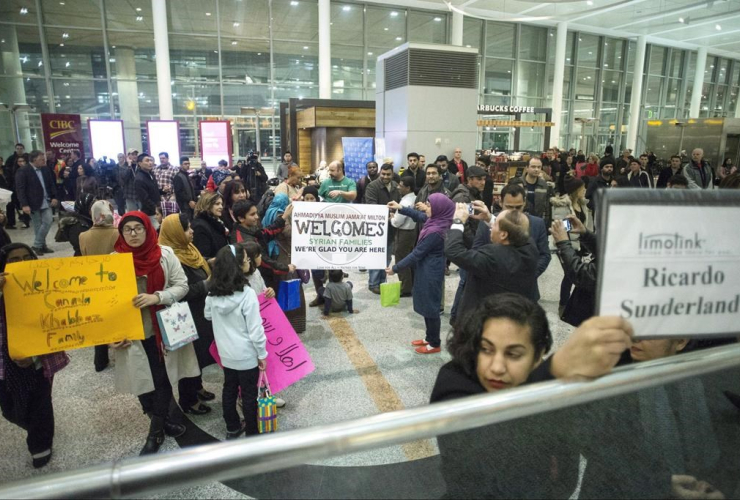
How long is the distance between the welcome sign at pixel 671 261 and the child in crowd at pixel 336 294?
4.93m

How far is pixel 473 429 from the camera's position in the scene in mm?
1043

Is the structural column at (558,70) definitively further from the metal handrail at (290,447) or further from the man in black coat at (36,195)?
the metal handrail at (290,447)

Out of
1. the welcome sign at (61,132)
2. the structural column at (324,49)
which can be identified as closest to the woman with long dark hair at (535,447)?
the welcome sign at (61,132)

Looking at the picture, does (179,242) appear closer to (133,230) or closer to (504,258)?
(133,230)

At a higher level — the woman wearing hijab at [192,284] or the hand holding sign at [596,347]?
the hand holding sign at [596,347]

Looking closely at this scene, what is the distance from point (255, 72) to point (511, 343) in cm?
1969

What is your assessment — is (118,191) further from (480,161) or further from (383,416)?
(383,416)

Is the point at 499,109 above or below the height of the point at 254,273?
above

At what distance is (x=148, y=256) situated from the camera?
330cm

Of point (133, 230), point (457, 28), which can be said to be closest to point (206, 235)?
point (133, 230)

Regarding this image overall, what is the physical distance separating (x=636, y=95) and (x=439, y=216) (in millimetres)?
26168

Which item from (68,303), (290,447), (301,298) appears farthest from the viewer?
(301,298)

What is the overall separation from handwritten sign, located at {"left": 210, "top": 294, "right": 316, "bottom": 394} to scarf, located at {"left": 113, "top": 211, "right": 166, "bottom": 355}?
2.12 feet

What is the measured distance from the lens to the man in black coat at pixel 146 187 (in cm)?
867
